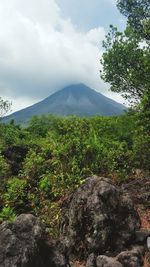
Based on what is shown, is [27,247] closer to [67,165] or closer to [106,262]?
[106,262]

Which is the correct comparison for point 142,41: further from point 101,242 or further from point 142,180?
point 101,242

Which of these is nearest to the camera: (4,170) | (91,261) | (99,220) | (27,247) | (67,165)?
(27,247)

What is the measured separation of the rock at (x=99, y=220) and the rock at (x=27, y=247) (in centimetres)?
317

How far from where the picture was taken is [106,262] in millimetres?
12375

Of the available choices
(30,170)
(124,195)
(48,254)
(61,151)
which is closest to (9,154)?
(30,170)

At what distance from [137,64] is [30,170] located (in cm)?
2487

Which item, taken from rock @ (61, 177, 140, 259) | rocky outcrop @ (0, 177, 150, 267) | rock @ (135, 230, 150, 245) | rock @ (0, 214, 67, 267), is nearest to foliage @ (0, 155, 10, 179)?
rocky outcrop @ (0, 177, 150, 267)

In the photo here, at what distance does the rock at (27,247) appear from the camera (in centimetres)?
1026

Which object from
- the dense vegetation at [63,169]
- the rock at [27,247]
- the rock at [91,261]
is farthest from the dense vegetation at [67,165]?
the rock at [27,247]

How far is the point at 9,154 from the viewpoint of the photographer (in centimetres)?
3000

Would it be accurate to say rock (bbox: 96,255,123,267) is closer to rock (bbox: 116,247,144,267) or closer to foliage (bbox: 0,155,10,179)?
rock (bbox: 116,247,144,267)

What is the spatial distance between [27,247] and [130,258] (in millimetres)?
3570

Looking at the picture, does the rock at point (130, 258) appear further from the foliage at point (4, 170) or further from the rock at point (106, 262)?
the foliage at point (4, 170)

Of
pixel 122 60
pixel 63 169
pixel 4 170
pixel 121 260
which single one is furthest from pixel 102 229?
pixel 122 60
